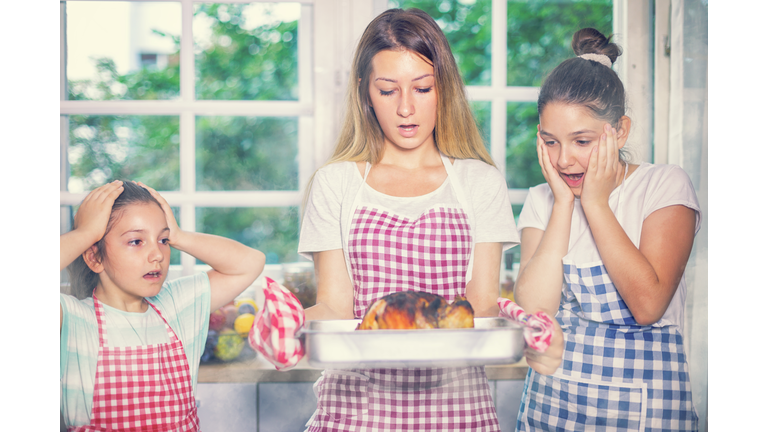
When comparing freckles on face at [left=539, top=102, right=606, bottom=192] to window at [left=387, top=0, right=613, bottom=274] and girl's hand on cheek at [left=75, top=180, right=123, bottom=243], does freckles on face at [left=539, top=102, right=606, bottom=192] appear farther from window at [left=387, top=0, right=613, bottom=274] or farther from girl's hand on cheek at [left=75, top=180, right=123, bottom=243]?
girl's hand on cheek at [left=75, top=180, right=123, bottom=243]

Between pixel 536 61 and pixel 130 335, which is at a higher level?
pixel 536 61

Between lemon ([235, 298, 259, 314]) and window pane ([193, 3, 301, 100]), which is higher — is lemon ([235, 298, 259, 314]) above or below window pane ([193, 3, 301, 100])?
below

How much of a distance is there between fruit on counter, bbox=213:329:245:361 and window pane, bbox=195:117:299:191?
33 centimetres

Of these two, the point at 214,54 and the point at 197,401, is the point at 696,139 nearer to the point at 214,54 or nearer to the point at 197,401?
the point at 214,54

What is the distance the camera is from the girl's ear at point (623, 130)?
3.69 feet

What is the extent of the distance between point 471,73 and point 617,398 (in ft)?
2.54

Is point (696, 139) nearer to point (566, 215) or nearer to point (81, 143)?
point (566, 215)

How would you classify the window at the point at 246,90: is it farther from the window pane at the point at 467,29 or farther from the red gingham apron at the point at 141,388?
the red gingham apron at the point at 141,388

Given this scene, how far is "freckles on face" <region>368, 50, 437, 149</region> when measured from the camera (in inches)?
42.3

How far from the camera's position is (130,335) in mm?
1110

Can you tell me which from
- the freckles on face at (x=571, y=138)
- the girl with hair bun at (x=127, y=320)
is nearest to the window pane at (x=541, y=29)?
the freckles on face at (x=571, y=138)

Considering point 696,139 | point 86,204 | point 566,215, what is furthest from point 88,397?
point 696,139

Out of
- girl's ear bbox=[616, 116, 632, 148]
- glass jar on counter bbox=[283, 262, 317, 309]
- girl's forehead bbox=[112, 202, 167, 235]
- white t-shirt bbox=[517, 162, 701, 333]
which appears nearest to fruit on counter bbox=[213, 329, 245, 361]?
glass jar on counter bbox=[283, 262, 317, 309]
